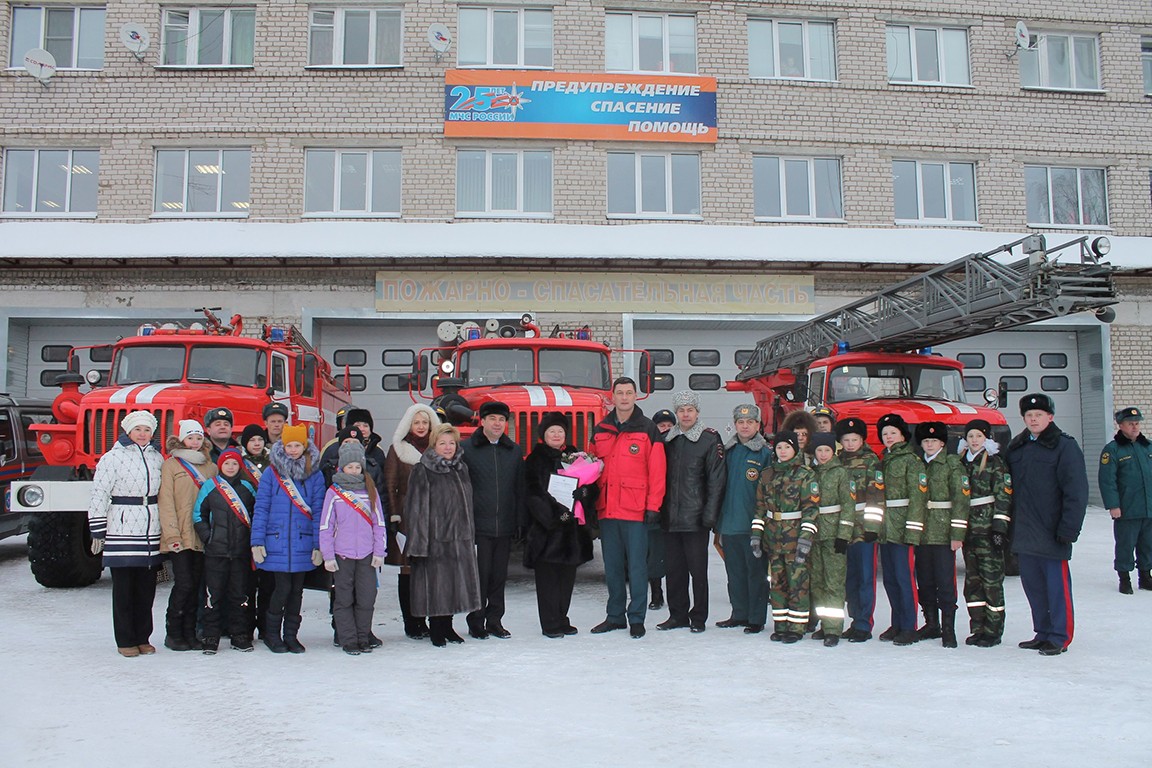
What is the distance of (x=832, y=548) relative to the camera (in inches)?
241

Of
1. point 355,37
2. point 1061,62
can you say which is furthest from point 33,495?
point 1061,62

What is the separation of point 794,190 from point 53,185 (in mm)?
13360

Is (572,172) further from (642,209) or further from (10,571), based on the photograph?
(10,571)

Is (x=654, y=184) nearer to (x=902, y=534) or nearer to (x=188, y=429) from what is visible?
(x=902, y=534)

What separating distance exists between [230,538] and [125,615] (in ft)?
2.55

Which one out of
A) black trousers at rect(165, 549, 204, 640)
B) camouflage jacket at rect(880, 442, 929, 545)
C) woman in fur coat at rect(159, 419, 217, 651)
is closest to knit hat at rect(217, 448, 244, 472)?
woman in fur coat at rect(159, 419, 217, 651)

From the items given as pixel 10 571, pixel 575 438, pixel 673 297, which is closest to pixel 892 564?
pixel 575 438

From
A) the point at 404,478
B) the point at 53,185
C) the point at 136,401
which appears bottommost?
the point at 404,478

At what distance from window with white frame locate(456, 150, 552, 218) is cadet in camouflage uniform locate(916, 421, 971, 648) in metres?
10.9

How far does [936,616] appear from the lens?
6172 millimetres

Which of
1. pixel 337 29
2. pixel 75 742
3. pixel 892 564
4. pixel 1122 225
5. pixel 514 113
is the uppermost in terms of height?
pixel 337 29

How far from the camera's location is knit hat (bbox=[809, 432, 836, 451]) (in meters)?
6.31

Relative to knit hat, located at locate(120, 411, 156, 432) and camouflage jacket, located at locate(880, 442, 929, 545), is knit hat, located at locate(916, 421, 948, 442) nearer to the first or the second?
camouflage jacket, located at locate(880, 442, 929, 545)

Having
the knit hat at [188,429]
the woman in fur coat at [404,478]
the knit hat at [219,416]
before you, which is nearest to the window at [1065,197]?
the woman in fur coat at [404,478]
